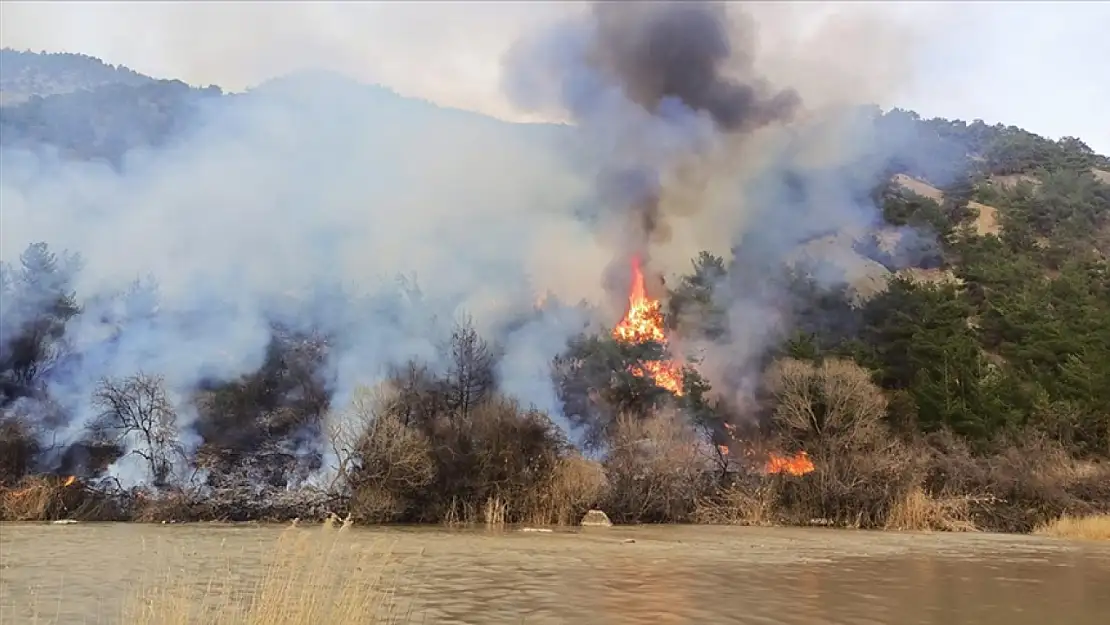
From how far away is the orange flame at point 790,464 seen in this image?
111ft

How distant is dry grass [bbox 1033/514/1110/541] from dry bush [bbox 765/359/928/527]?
4.48 meters

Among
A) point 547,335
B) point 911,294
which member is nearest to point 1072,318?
point 911,294

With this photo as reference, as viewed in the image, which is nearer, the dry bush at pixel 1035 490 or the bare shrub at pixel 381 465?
the bare shrub at pixel 381 465

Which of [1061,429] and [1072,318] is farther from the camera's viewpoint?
[1072,318]

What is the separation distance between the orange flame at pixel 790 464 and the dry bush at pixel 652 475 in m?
2.76

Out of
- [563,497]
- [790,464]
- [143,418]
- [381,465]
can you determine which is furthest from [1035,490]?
[143,418]

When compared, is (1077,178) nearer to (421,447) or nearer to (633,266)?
(633,266)

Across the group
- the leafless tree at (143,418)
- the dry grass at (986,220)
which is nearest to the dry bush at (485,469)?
the leafless tree at (143,418)

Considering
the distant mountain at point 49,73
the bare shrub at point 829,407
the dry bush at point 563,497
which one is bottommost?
the dry bush at point 563,497

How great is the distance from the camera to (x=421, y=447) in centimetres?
2970

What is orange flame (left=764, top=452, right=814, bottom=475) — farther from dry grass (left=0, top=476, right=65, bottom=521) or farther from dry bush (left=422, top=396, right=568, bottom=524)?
dry grass (left=0, top=476, right=65, bottom=521)

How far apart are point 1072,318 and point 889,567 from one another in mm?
41368

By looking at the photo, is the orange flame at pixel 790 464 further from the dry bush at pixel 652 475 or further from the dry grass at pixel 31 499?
the dry grass at pixel 31 499

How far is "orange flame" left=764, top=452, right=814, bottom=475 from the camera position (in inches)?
1337
